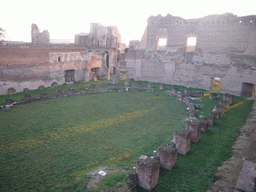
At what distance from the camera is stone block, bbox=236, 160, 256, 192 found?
421 centimetres

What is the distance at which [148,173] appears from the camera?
458 cm

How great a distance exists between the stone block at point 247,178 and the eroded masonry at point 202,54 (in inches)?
461

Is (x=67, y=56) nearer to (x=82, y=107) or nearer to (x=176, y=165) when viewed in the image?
(x=82, y=107)

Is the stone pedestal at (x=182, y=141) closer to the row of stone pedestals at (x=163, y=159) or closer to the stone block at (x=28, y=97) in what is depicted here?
the row of stone pedestals at (x=163, y=159)

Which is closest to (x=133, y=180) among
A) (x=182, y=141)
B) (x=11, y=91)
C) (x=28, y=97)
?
(x=182, y=141)

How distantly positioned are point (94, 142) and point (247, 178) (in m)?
4.79

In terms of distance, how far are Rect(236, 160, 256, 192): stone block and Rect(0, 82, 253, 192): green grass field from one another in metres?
0.81

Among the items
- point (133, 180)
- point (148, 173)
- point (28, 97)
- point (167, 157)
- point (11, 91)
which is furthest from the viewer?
point (11, 91)

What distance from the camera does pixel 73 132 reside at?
793cm

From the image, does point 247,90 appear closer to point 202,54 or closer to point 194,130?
point 202,54

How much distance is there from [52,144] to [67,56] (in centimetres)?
1326

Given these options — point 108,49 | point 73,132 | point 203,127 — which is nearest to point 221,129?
point 203,127

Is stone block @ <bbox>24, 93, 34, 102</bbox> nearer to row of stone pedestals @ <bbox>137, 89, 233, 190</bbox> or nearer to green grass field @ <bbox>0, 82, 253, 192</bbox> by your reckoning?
green grass field @ <bbox>0, 82, 253, 192</bbox>

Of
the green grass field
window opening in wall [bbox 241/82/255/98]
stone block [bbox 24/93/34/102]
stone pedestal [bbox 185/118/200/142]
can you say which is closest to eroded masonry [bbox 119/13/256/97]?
window opening in wall [bbox 241/82/255/98]
